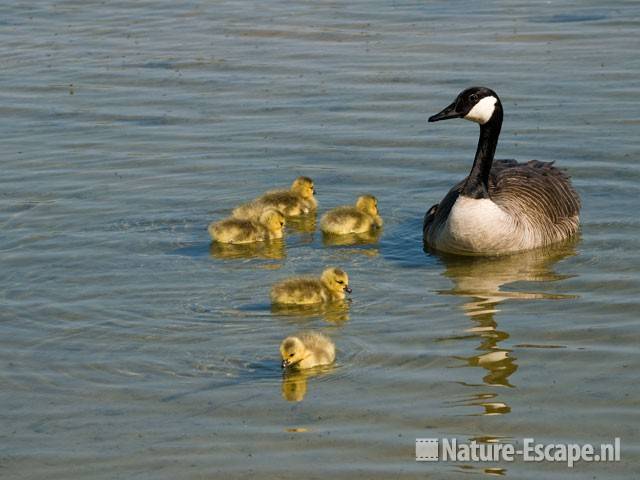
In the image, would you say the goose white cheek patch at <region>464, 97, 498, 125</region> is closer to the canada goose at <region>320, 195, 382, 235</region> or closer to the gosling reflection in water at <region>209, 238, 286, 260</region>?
the canada goose at <region>320, 195, 382, 235</region>

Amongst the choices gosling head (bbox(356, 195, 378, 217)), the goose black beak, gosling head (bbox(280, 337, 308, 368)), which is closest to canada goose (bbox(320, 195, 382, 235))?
gosling head (bbox(356, 195, 378, 217))

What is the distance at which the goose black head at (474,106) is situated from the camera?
11496 millimetres

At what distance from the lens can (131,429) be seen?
307 inches

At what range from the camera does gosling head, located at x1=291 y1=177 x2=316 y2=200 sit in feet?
39.3

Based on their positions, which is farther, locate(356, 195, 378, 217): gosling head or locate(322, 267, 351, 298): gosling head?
locate(356, 195, 378, 217): gosling head

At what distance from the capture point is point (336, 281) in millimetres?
9734

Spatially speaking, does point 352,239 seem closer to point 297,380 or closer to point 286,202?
point 286,202

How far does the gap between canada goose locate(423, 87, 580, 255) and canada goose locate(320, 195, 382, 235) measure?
0.46 meters

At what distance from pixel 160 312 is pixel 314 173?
12.2ft

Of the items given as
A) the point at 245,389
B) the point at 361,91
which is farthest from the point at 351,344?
the point at 361,91

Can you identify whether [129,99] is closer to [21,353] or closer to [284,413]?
[21,353]

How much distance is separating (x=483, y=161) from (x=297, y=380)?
3706 millimetres

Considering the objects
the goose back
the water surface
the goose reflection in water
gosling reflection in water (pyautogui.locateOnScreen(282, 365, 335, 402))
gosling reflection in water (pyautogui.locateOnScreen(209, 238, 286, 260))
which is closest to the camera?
the water surface

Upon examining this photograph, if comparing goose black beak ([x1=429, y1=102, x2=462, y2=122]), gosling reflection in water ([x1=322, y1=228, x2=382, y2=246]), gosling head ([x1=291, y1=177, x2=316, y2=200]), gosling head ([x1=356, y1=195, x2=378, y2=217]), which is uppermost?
goose black beak ([x1=429, y1=102, x2=462, y2=122])
